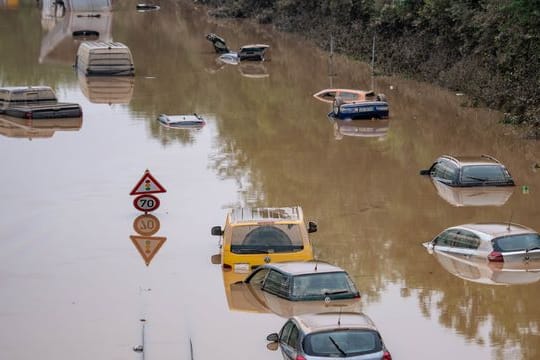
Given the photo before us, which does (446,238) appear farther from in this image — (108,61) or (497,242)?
(108,61)

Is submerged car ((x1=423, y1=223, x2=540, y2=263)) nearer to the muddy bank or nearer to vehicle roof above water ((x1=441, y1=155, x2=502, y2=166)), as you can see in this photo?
vehicle roof above water ((x1=441, y1=155, x2=502, y2=166))

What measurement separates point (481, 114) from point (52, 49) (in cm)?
4262

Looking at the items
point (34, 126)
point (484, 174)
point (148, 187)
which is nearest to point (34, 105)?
point (34, 126)

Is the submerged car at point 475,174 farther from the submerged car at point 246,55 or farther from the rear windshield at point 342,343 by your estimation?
the submerged car at point 246,55

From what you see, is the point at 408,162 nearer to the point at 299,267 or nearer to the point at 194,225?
the point at 194,225

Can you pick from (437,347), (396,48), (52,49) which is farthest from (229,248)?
(52,49)

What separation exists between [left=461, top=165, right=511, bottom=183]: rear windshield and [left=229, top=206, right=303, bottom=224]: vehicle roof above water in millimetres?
10700

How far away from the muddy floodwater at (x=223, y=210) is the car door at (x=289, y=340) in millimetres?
1642

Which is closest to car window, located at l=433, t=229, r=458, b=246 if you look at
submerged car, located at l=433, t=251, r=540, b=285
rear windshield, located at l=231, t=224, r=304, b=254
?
submerged car, located at l=433, t=251, r=540, b=285

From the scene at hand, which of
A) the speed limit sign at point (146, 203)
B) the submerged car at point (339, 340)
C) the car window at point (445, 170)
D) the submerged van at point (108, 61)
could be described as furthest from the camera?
the submerged van at point (108, 61)

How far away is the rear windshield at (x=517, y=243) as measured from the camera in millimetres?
27859

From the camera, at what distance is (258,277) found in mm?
26125

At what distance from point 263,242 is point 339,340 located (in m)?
7.91

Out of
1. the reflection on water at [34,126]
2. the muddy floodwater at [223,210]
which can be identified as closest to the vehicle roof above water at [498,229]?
the muddy floodwater at [223,210]
